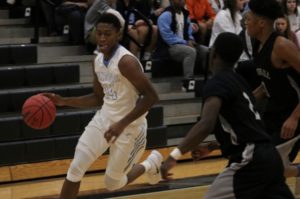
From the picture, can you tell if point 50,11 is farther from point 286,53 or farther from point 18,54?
point 286,53

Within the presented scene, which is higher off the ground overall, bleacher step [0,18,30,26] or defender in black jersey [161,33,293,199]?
defender in black jersey [161,33,293,199]

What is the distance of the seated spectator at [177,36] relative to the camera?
26.5 feet

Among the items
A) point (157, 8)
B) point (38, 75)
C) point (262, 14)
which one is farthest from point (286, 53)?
point (157, 8)

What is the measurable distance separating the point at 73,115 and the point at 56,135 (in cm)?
28

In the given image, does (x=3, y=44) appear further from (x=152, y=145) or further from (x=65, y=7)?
(x=152, y=145)

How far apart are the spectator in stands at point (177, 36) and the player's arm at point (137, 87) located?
11.8ft

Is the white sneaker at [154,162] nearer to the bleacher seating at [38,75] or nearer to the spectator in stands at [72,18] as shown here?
the bleacher seating at [38,75]

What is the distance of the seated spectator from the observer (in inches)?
318

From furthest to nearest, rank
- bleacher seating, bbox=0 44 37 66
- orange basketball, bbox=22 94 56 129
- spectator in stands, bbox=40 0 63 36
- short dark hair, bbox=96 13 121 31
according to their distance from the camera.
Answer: spectator in stands, bbox=40 0 63 36 → bleacher seating, bbox=0 44 37 66 → orange basketball, bbox=22 94 56 129 → short dark hair, bbox=96 13 121 31

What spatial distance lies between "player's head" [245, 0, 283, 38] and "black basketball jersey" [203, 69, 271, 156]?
74 centimetres

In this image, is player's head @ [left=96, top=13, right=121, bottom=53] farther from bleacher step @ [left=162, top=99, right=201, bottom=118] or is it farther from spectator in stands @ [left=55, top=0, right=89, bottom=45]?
spectator in stands @ [left=55, top=0, right=89, bottom=45]

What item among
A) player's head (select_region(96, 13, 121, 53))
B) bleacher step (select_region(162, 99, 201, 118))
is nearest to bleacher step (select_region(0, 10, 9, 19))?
bleacher step (select_region(162, 99, 201, 118))

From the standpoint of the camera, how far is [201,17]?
898cm

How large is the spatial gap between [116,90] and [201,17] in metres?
4.61
